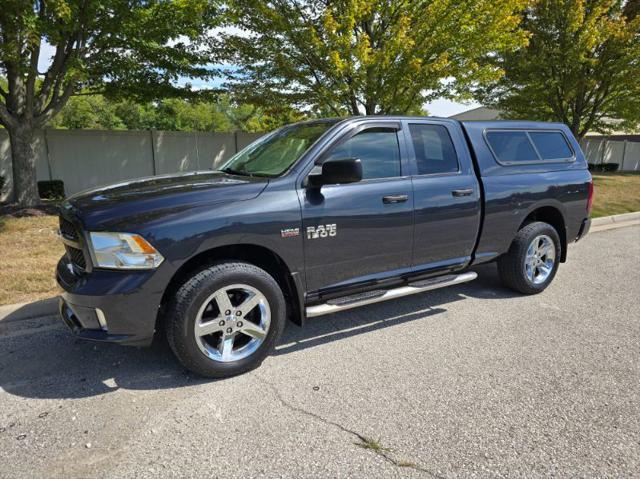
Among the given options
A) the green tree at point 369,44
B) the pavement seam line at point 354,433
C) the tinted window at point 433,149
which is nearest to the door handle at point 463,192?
the tinted window at point 433,149

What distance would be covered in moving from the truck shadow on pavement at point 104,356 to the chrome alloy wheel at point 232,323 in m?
0.26

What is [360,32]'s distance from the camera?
10.6 metres

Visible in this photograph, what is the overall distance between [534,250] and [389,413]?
304cm

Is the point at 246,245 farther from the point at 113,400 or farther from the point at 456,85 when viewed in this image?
the point at 456,85

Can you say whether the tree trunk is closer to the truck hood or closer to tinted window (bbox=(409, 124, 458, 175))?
the truck hood

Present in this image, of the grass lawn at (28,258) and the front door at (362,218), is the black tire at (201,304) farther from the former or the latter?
the grass lawn at (28,258)

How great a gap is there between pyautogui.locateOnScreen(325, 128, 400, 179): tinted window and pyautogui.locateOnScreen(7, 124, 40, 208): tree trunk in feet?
27.4

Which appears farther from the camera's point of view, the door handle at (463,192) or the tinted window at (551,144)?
the tinted window at (551,144)

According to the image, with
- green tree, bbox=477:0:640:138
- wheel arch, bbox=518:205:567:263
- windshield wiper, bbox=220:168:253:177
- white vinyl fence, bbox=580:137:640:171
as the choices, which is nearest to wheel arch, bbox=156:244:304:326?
windshield wiper, bbox=220:168:253:177

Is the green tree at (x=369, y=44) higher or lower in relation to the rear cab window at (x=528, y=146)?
higher

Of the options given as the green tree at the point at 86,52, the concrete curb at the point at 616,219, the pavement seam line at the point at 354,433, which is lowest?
the pavement seam line at the point at 354,433

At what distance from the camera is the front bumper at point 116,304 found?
9.01ft

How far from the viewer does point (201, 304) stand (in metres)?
2.95

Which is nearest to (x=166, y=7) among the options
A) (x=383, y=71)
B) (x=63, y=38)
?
(x=63, y=38)
